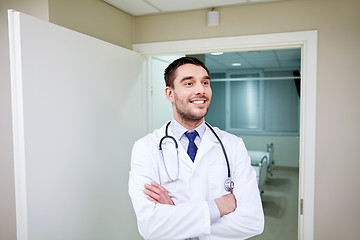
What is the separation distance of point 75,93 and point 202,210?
930 mm

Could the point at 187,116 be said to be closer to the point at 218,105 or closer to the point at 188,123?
the point at 188,123

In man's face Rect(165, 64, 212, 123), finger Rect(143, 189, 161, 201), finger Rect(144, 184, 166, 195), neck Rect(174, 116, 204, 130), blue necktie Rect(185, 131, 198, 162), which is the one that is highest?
man's face Rect(165, 64, 212, 123)

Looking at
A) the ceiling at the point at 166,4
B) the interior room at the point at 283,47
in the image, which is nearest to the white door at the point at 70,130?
the interior room at the point at 283,47

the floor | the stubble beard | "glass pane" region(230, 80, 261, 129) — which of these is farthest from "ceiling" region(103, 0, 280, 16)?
"glass pane" region(230, 80, 261, 129)

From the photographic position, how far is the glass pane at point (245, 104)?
6.96 m

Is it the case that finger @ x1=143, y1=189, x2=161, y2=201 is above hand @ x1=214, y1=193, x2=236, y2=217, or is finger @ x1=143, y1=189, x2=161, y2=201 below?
above

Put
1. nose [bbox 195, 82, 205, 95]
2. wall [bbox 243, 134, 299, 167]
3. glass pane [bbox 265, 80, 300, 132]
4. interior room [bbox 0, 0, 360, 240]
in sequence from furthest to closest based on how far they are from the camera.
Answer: glass pane [bbox 265, 80, 300, 132], wall [bbox 243, 134, 299, 167], interior room [bbox 0, 0, 360, 240], nose [bbox 195, 82, 205, 95]

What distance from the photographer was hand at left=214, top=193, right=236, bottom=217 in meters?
1.25

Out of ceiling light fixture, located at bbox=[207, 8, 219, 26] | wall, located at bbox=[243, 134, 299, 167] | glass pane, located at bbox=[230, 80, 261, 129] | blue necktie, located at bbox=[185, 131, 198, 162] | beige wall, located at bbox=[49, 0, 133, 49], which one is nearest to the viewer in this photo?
blue necktie, located at bbox=[185, 131, 198, 162]

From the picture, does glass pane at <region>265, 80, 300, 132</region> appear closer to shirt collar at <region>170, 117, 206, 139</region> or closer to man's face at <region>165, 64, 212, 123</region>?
shirt collar at <region>170, 117, 206, 139</region>

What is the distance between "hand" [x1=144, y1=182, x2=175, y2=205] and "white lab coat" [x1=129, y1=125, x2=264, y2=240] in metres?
0.02

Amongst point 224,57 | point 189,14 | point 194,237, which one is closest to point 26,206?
point 194,237

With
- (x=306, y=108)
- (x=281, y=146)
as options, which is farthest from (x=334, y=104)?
(x=281, y=146)

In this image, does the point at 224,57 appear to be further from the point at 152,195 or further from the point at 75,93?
the point at 152,195
